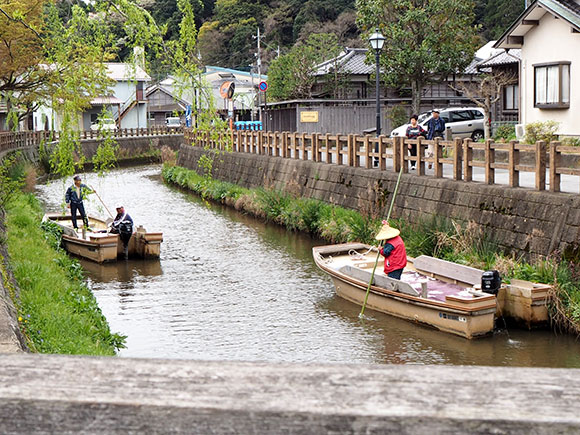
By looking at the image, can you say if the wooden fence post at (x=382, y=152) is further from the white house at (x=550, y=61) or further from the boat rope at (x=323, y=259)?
the white house at (x=550, y=61)

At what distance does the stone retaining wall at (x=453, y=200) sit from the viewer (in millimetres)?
14141

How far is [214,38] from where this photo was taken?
3150 inches

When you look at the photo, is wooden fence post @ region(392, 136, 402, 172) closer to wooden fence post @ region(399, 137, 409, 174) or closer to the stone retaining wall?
wooden fence post @ region(399, 137, 409, 174)

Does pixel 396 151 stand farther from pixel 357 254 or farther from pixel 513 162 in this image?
pixel 513 162

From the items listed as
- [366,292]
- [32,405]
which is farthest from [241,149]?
[32,405]

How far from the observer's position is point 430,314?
13.1 m

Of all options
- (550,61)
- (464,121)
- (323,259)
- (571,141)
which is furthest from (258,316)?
(464,121)

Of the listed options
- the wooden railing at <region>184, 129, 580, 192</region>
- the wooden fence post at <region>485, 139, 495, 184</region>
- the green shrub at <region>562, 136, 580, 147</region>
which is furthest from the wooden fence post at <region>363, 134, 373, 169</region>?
the wooden fence post at <region>485, 139, 495, 184</region>

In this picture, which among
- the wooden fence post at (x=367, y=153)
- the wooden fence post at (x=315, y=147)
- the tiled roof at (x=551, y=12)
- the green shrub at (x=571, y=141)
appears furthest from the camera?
the wooden fence post at (x=315, y=147)

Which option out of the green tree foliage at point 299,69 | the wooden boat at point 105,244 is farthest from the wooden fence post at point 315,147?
the green tree foliage at point 299,69

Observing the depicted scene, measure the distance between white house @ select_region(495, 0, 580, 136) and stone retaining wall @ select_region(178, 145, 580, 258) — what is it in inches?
265

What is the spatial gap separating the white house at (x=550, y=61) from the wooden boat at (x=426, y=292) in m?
10.9

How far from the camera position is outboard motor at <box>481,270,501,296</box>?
1226cm

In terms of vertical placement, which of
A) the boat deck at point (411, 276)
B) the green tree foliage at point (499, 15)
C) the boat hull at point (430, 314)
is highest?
the green tree foliage at point (499, 15)
